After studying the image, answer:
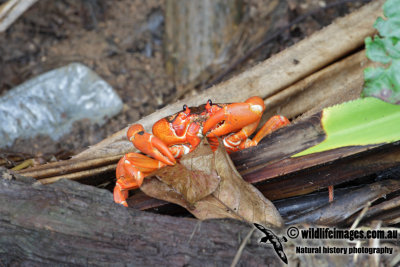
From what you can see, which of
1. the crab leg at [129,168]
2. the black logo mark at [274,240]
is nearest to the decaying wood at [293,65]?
the crab leg at [129,168]

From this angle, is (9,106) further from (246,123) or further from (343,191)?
(343,191)

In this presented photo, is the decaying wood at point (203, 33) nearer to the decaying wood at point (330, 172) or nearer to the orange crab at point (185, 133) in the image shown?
the orange crab at point (185, 133)

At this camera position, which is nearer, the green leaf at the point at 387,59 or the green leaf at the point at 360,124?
the green leaf at the point at 387,59

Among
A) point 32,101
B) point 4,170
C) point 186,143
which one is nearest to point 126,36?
point 32,101

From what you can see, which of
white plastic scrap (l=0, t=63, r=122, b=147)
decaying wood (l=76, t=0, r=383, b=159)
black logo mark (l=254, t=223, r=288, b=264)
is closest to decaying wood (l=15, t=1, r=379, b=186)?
decaying wood (l=76, t=0, r=383, b=159)

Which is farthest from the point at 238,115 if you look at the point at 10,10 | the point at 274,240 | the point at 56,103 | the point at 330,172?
the point at 56,103

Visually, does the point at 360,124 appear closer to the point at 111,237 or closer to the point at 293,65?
the point at 293,65
